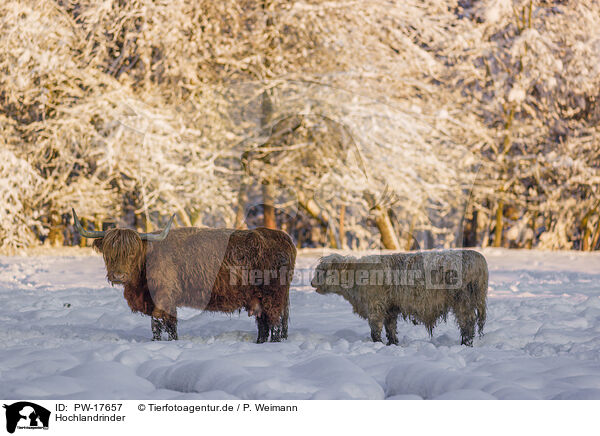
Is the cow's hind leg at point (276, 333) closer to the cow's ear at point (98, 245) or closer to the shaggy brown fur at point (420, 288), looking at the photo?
the shaggy brown fur at point (420, 288)

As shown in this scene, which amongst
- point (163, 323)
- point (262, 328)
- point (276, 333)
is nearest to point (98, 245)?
point (163, 323)

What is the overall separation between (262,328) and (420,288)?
1.42m

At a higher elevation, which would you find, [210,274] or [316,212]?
[210,274]

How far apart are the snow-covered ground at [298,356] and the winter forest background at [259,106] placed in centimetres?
718

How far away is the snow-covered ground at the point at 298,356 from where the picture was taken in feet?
13.3

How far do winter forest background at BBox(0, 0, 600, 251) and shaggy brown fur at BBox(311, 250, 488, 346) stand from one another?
900 centimetres

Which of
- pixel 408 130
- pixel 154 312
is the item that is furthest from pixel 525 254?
pixel 154 312

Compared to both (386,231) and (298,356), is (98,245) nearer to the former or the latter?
(298,356)

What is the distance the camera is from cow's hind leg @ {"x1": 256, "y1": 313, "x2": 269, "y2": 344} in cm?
580

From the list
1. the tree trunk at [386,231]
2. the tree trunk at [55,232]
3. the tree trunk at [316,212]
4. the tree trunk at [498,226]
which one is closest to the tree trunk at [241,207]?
the tree trunk at [316,212]

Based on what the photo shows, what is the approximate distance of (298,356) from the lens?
16.3 feet

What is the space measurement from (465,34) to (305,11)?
4322 mm

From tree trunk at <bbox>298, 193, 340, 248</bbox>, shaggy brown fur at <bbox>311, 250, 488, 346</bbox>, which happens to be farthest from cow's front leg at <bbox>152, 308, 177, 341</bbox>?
tree trunk at <bbox>298, 193, 340, 248</bbox>
